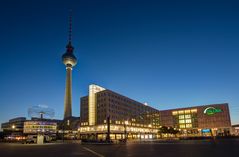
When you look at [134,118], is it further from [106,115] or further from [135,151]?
[135,151]

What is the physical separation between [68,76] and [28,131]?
53488 mm

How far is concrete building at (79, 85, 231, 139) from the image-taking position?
109938 millimetres

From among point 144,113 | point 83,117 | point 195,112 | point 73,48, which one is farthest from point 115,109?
point 73,48

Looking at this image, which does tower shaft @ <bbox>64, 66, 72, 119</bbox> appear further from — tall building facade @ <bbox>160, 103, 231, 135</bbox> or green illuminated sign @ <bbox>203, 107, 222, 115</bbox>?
green illuminated sign @ <bbox>203, 107, 222, 115</bbox>

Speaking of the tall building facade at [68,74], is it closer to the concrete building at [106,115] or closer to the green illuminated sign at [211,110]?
the concrete building at [106,115]

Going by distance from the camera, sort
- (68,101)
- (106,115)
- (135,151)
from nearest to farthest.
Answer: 1. (135,151)
2. (106,115)
3. (68,101)

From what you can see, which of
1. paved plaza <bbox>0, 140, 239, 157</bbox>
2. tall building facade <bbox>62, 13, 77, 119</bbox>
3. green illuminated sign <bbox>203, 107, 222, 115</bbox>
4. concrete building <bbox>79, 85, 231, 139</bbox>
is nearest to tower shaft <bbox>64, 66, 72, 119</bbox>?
tall building facade <bbox>62, 13, 77, 119</bbox>

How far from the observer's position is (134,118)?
129 metres

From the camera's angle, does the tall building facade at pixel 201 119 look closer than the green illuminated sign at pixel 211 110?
Yes

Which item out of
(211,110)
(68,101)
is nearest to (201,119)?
(211,110)

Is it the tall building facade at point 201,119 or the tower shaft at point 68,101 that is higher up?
→ the tower shaft at point 68,101

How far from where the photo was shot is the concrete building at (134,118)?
361ft

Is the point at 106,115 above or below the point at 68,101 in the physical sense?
below

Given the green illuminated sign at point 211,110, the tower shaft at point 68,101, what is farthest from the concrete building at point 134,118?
the tower shaft at point 68,101
